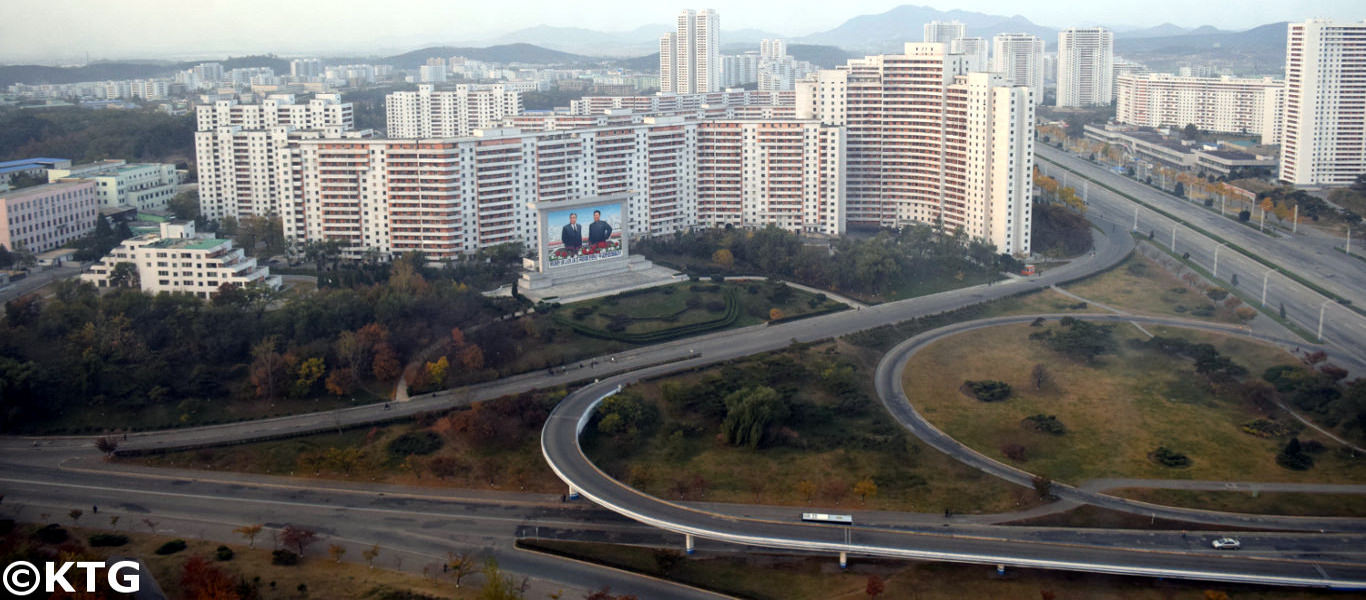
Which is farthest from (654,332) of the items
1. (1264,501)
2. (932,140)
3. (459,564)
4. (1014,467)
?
(932,140)

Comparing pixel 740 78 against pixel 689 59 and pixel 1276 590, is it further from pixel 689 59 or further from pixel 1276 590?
pixel 1276 590

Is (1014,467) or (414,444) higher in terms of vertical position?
(414,444)

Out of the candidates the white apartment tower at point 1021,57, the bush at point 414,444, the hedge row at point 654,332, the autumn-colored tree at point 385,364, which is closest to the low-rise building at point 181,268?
the autumn-colored tree at point 385,364

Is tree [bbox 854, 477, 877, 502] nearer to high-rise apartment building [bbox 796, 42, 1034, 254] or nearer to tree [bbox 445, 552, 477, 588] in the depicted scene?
tree [bbox 445, 552, 477, 588]

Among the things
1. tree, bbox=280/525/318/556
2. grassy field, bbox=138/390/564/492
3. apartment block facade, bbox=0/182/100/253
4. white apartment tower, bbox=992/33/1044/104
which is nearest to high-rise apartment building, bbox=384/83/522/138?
apartment block facade, bbox=0/182/100/253

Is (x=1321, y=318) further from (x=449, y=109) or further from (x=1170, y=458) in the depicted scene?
(x=449, y=109)

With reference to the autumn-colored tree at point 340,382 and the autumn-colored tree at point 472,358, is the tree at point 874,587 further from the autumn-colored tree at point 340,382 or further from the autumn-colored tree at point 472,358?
the autumn-colored tree at point 340,382

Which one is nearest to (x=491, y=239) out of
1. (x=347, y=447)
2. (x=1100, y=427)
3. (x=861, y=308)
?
(x=861, y=308)
